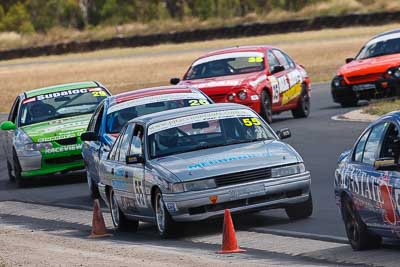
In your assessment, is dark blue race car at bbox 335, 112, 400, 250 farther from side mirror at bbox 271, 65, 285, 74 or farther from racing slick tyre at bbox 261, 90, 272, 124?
side mirror at bbox 271, 65, 285, 74

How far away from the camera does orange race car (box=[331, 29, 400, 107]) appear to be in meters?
28.4

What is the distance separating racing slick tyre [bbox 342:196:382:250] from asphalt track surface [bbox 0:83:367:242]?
26.0 inches

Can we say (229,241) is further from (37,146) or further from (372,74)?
(372,74)

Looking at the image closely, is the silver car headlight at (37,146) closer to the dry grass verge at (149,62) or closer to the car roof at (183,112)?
the car roof at (183,112)

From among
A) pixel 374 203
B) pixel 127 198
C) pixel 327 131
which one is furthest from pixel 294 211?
pixel 327 131

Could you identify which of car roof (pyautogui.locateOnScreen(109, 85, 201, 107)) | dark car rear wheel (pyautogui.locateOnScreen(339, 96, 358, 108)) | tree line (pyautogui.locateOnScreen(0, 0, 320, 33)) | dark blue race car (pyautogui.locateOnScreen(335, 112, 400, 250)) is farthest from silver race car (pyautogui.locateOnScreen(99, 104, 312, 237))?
tree line (pyautogui.locateOnScreen(0, 0, 320, 33))

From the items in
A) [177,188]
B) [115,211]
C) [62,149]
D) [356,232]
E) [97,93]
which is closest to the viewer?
[356,232]

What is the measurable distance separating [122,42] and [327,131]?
53.1 metres

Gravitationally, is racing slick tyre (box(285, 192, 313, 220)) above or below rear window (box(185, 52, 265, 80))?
above

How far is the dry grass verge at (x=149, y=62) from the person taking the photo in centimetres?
5012

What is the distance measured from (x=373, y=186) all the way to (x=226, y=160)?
279cm

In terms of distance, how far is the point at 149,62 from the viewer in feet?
204

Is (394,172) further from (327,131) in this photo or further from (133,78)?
(133,78)

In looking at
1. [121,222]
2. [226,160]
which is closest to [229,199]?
[226,160]
